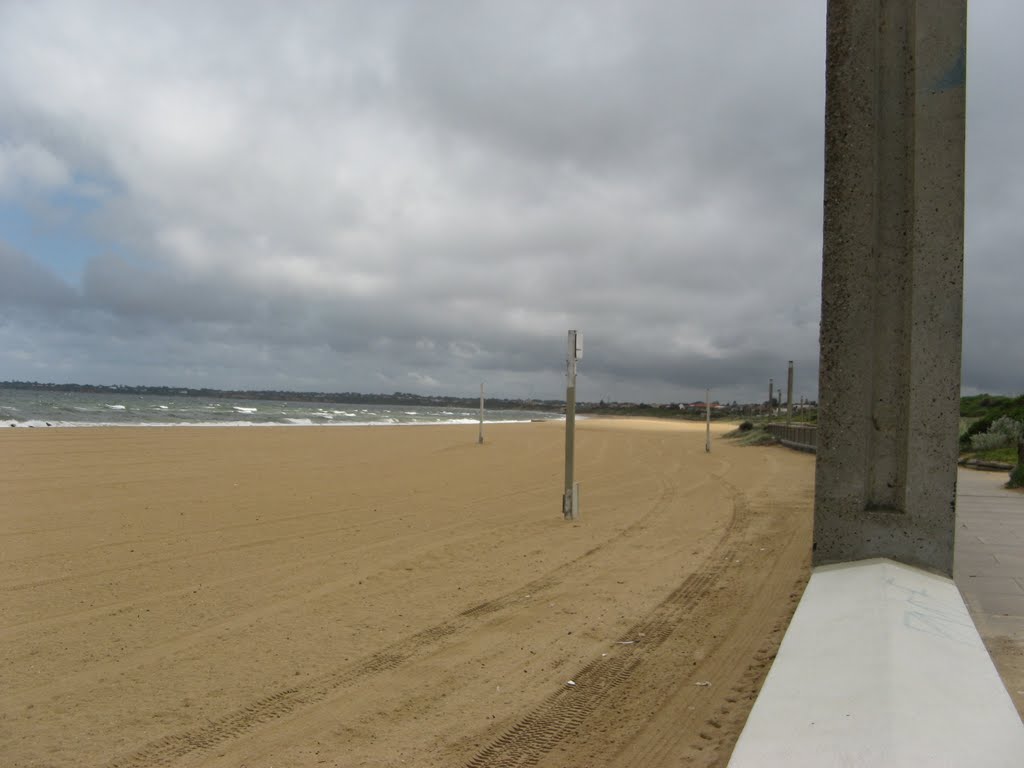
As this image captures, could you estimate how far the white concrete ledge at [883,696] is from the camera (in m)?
2.23

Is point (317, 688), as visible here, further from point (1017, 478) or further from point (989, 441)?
point (989, 441)

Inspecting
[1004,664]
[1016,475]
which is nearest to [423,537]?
[1004,664]

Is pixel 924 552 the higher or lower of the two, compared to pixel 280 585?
higher

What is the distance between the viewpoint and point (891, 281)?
4938mm

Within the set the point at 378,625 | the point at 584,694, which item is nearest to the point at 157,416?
the point at 378,625

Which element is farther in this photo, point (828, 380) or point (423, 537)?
point (423, 537)

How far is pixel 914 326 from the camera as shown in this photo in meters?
4.79

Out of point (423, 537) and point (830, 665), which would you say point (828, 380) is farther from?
point (423, 537)

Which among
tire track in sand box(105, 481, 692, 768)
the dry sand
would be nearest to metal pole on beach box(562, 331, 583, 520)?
the dry sand

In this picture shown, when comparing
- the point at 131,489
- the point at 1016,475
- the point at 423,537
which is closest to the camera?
the point at 423,537

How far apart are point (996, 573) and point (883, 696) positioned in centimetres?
422

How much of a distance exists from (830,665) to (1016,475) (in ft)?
38.1

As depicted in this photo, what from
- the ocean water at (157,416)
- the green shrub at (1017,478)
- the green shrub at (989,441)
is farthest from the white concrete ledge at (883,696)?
the ocean water at (157,416)

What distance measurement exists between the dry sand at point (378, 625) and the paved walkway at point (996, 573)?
120 cm
